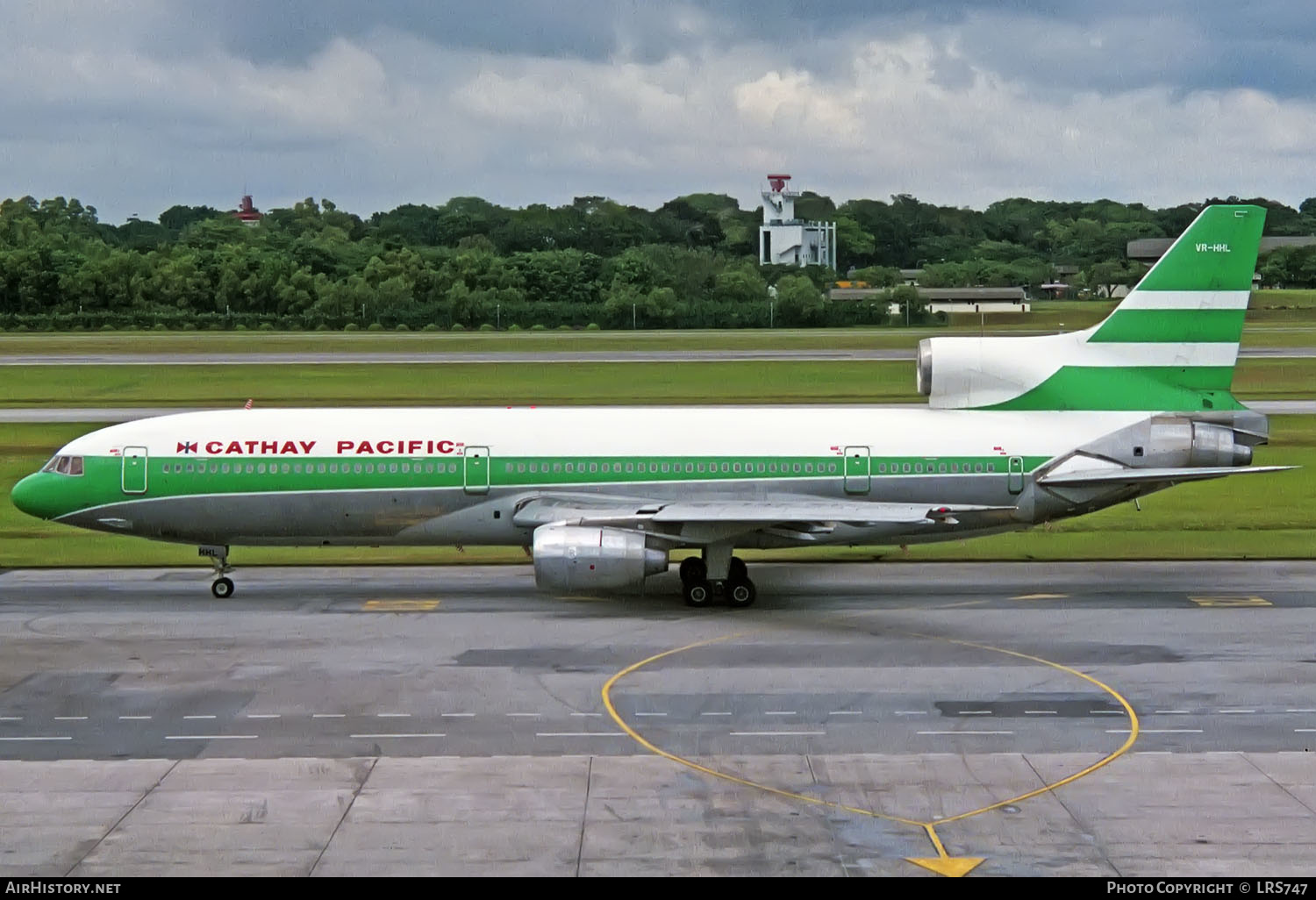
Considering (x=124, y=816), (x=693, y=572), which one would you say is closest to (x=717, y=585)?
(x=693, y=572)

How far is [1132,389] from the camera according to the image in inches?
1391

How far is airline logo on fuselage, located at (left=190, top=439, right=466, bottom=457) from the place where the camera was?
33.9 metres

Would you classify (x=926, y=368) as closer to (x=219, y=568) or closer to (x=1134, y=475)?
(x=1134, y=475)

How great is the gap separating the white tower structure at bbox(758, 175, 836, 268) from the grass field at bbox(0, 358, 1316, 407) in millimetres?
96083

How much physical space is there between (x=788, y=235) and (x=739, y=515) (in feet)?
535

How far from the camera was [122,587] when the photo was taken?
1393 inches

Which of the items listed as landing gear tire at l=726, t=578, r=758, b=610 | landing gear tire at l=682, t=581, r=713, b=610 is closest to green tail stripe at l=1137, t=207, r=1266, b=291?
landing gear tire at l=726, t=578, r=758, b=610

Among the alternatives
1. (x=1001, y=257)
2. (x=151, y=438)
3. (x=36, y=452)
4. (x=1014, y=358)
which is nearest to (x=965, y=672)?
(x=1014, y=358)

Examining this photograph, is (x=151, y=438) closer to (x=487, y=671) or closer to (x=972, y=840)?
(x=487, y=671)

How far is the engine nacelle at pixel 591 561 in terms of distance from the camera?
30906 millimetres

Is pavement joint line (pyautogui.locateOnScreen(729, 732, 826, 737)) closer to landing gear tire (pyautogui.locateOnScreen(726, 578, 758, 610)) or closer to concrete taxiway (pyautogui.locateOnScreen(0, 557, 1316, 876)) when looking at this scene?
concrete taxiway (pyautogui.locateOnScreen(0, 557, 1316, 876))

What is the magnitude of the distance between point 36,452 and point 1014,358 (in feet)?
132

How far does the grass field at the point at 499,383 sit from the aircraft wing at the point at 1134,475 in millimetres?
41359

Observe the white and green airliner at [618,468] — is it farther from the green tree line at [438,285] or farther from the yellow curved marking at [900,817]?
the green tree line at [438,285]
